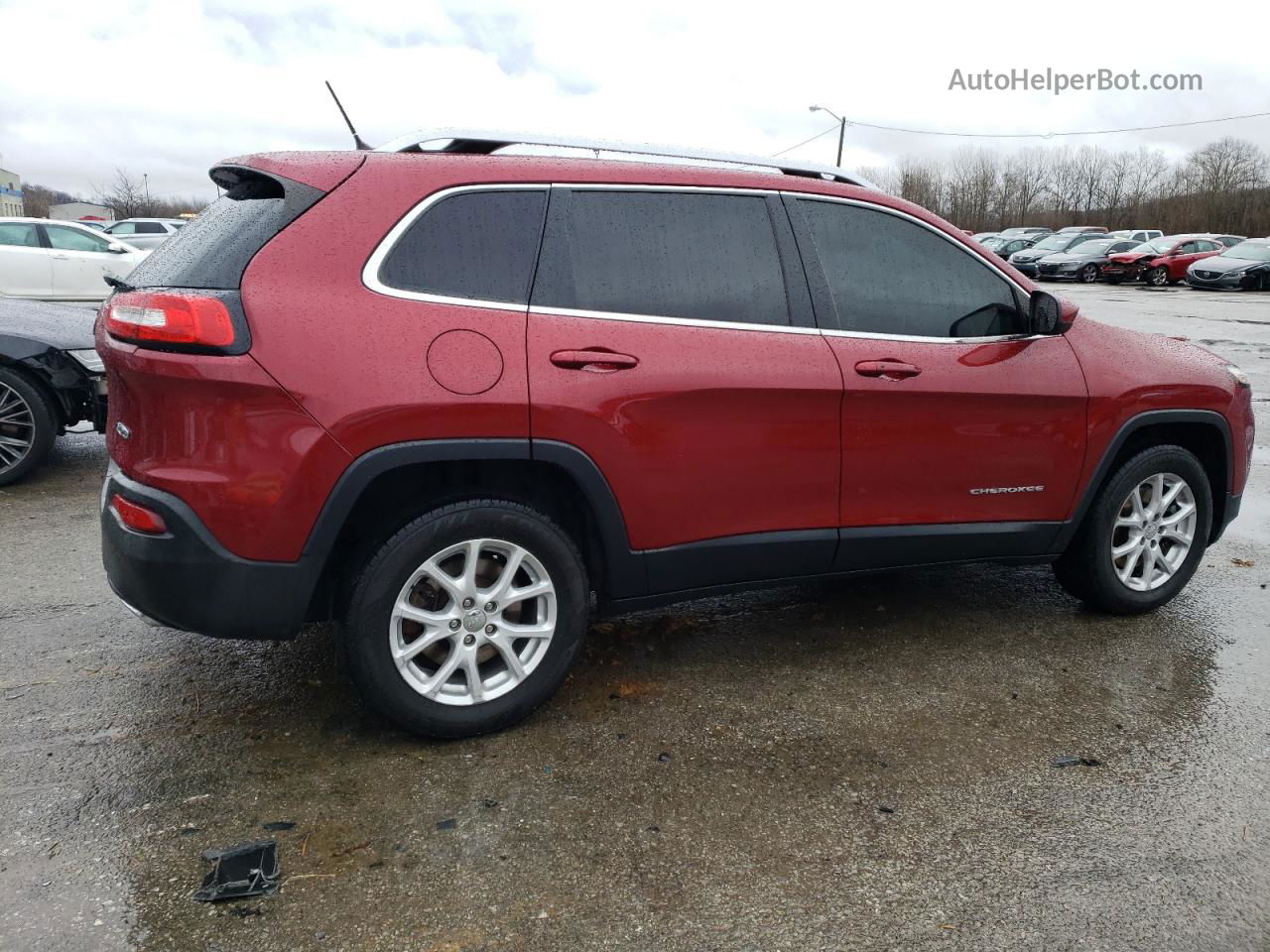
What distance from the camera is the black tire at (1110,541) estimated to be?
408 cm

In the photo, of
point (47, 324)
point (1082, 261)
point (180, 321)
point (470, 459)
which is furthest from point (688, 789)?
point (1082, 261)

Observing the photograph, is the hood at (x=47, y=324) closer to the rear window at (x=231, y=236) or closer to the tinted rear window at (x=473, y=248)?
the rear window at (x=231, y=236)

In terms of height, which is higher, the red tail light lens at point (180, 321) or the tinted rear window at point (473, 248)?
the tinted rear window at point (473, 248)

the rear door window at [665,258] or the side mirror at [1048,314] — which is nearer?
the rear door window at [665,258]

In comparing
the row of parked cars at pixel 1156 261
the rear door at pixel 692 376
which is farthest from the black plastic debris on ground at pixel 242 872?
the row of parked cars at pixel 1156 261

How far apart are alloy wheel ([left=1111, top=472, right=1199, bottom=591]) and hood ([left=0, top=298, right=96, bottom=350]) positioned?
580 centimetres

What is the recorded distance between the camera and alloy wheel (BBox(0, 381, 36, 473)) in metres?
5.85

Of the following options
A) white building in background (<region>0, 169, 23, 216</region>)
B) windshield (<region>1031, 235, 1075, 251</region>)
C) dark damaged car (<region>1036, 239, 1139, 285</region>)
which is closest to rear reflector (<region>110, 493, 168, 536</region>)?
dark damaged car (<region>1036, 239, 1139, 285</region>)

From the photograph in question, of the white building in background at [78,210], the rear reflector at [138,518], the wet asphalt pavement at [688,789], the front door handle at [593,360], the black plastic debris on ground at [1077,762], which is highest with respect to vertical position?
the white building in background at [78,210]

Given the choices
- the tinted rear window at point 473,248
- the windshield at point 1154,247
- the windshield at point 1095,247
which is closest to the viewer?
the tinted rear window at point 473,248

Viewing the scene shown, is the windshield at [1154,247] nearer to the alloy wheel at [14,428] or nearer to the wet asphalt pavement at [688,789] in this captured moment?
the wet asphalt pavement at [688,789]

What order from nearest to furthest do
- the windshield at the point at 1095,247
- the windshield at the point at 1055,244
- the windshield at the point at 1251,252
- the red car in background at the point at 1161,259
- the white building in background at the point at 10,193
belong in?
the windshield at the point at 1251,252, the red car in background at the point at 1161,259, the windshield at the point at 1095,247, the windshield at the point at 1055,244, the white building in background at the point at 10,193

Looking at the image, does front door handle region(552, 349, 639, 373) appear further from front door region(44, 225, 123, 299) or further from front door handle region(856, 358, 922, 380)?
front door region(44, 225, 123, 299)

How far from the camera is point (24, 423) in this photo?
5887mm
